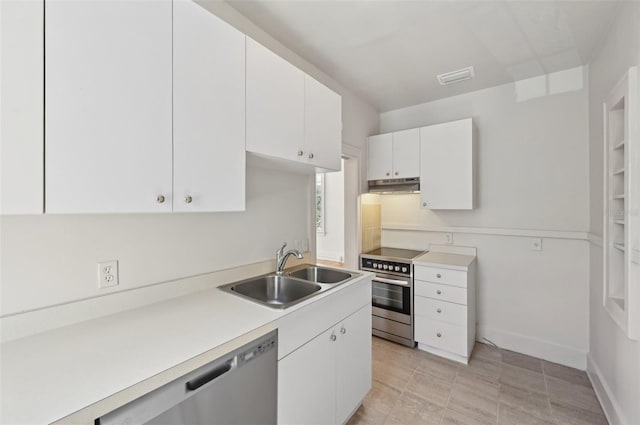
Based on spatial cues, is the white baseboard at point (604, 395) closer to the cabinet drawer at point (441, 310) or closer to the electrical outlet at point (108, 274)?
the cabinet drawer at point (441, 310)

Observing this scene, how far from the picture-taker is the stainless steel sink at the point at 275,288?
1.69 meters

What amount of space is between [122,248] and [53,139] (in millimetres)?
586

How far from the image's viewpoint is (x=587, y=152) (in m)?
2.32

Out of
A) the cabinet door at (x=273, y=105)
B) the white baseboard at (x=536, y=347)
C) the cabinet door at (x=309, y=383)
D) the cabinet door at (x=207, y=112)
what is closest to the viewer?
the cabinet door at (x=207, y=112)

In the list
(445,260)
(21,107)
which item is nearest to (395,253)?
(445,260)

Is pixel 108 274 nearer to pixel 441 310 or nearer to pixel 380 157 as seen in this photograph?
pixel 441 310

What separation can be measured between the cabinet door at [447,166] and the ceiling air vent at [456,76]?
0.40 metres

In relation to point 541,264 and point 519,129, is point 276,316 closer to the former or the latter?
point 541,264

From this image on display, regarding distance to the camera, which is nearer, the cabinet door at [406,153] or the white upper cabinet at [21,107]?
the white upper cabinet at [21,107]

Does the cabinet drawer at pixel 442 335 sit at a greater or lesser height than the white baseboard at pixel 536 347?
greater

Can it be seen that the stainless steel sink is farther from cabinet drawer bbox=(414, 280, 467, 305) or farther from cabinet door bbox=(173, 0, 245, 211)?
cabinet drawer bbox=(414, 280, 467, 305)

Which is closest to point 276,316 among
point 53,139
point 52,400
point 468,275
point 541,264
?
point 52,400

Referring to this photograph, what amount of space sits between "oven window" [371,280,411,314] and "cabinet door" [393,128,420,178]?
1.22 m

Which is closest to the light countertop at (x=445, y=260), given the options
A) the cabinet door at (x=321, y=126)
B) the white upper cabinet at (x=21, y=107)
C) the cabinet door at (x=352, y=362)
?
the cabinet door at (x=352, y=362)
